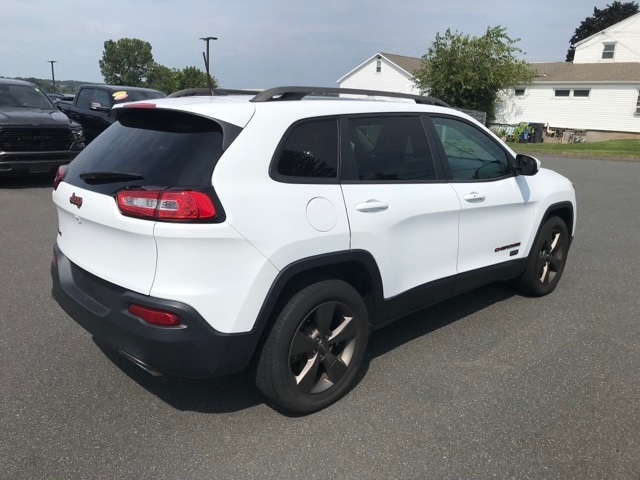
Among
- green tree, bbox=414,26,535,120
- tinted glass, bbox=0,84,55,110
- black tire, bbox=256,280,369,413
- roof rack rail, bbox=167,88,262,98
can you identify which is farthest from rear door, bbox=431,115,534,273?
green tree, bbox=414,26,535,120

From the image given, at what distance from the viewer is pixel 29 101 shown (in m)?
10.9

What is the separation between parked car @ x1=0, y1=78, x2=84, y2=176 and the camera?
9.46 metres

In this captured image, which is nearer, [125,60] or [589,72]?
[589,72]

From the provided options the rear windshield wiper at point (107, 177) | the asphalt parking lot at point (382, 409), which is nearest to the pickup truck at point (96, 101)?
the asphalt parking lot at point (382, 409)

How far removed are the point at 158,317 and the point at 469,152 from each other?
279cm

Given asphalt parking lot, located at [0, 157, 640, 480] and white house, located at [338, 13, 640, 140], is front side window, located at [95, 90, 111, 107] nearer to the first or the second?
asphalt parking lot, located at [0, 157, 640, 480]

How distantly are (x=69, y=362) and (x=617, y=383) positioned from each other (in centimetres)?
362

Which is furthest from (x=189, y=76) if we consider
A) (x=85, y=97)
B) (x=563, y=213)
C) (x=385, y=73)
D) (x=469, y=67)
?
(x=563, y=213)

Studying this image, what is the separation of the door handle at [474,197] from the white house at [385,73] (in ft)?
122

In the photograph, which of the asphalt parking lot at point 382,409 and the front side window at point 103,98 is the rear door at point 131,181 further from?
the front side window at point 103,98

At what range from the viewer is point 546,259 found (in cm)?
499

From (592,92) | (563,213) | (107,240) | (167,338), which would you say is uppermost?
(592,92)

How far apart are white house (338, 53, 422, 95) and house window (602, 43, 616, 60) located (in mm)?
12870

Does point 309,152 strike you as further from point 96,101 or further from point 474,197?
point 96,101
